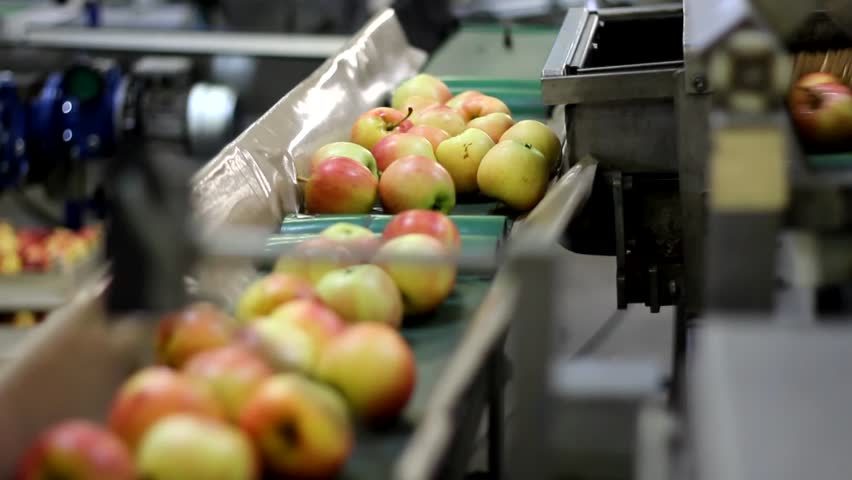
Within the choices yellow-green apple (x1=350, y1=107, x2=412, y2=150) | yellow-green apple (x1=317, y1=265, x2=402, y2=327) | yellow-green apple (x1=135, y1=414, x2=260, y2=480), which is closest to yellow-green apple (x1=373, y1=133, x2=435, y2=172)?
yellow-green apple (x1=350, y1=107, x2=412, y2=150)

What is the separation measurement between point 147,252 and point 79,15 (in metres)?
4.11

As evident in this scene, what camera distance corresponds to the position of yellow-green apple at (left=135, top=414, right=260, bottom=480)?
40.1 inches

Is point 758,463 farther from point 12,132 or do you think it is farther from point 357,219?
point 12,132

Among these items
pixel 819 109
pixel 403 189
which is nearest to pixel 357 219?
pixel 403 189

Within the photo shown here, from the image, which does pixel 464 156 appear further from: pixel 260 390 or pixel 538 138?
pixel 260 390

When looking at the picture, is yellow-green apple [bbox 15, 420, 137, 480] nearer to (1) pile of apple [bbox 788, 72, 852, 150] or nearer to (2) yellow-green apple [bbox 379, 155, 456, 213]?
(2) yellow-green apple [bbox 379, 155, 456, 213]

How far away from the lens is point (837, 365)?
987mm

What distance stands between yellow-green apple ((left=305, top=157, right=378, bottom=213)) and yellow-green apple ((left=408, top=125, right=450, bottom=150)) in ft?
0.64

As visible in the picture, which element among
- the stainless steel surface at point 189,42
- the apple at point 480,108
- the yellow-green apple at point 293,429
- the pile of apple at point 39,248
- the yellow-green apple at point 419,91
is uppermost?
A: the stainless steel surface at point 189,42

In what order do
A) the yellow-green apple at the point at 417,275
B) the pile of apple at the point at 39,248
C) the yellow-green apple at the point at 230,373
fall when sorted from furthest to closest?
the pile of apple at the point at 39,248 → the yellow-green apple at the point at 417,275 → the yellow-green apple at the point at 230,373

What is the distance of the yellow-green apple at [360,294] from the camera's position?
1412 mm

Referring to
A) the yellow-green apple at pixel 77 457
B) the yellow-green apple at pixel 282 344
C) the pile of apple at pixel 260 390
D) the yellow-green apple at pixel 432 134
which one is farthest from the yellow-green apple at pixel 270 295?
the yellow-green apple at pixel 432 134

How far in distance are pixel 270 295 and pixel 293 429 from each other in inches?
13.2

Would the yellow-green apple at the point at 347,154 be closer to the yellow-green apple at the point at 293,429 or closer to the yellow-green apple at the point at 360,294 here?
the yellow-green apple at the point at 360,294
